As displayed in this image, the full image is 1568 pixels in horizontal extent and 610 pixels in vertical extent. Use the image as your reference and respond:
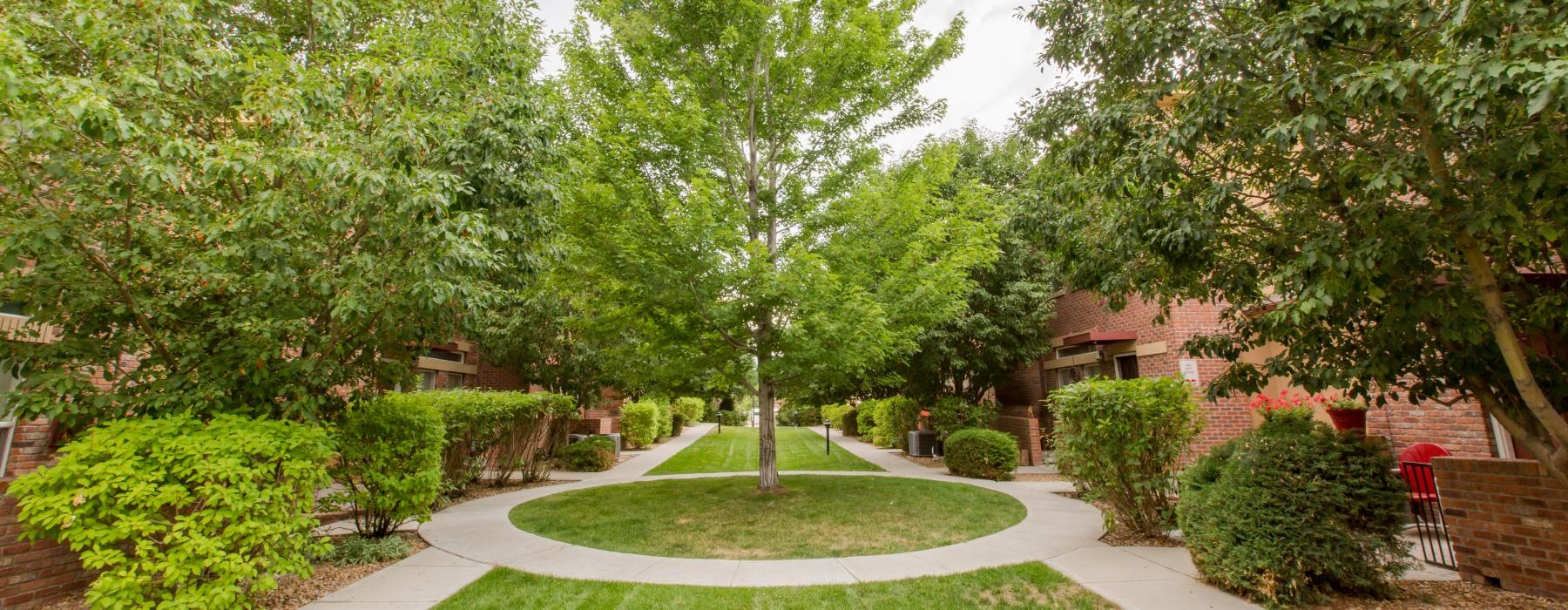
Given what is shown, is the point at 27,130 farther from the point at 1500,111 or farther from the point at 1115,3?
the point at 1500,111

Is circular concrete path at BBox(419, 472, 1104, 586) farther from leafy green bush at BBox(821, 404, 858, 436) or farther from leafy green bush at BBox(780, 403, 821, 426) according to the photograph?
leafy green bush at BBox(780, 403, 821, 426)

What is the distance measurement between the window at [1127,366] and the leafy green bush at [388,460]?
13.2 metres

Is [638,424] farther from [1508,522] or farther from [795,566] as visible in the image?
[1508,522]

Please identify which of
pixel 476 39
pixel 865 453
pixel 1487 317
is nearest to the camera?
pixel 1487 317

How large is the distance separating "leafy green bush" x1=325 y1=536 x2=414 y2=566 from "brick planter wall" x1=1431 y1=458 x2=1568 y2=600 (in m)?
9.66

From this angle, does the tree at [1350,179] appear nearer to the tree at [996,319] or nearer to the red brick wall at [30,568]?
the tree at [996,319]

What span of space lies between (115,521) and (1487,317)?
355 inches

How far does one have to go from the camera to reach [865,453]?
61.9 ft

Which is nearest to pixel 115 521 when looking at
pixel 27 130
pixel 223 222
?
pixel 223 222

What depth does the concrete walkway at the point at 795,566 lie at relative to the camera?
5.04 m

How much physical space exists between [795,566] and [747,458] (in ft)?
38.8

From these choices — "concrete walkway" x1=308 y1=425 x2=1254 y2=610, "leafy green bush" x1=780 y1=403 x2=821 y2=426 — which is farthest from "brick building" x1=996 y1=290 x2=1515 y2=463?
"leafy green bush" x1=780 y1=403 x2=821 y2=426

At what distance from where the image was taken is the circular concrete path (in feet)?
18.6

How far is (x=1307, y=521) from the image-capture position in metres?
4.59
